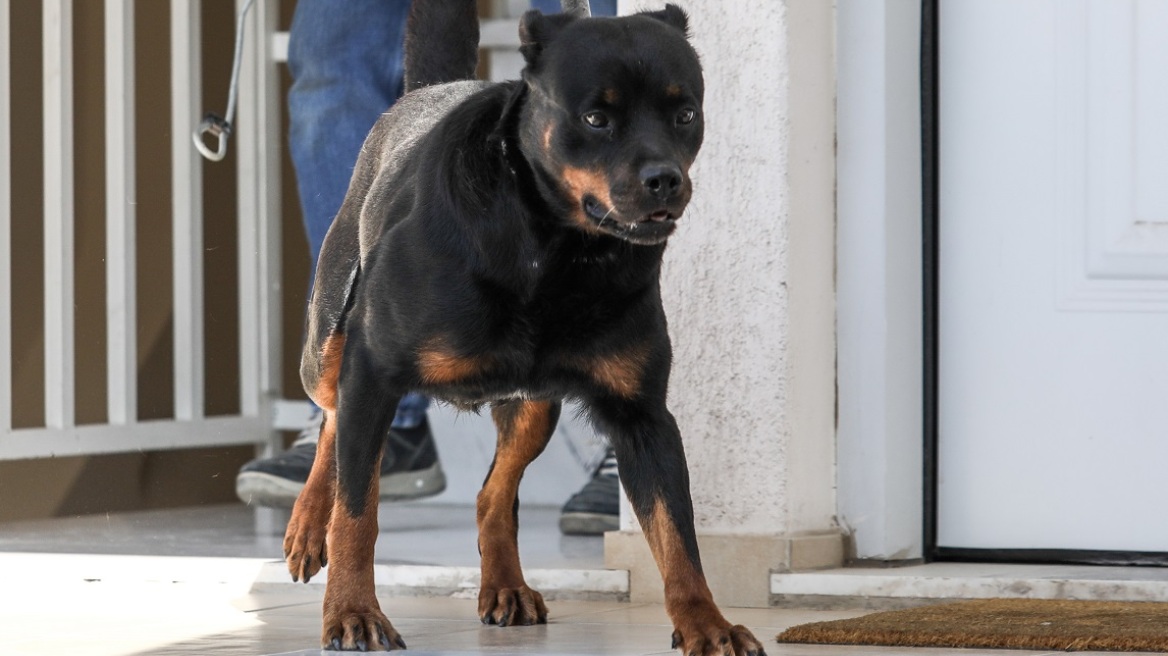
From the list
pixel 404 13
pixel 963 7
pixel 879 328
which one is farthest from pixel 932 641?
pixel 404 13

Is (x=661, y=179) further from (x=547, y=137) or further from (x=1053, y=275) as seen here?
(x=1053, y=275)

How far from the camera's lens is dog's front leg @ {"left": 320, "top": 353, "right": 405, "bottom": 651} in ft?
8.84

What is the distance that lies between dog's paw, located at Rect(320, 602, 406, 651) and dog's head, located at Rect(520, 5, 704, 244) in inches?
27.6

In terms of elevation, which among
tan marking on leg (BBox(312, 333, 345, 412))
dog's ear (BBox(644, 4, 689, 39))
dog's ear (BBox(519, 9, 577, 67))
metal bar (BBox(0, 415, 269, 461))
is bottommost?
metal bar (BBox(0, 415, 269, 461))

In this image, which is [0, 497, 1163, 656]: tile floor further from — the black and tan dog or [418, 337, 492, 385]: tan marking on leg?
[418, 337, 492, 385]: tan marking on leg

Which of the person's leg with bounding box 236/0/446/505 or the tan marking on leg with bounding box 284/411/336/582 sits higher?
the person's leg with bounding box 236/0/446/505

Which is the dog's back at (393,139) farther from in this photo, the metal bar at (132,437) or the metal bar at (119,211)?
the metal bar at (119,211)

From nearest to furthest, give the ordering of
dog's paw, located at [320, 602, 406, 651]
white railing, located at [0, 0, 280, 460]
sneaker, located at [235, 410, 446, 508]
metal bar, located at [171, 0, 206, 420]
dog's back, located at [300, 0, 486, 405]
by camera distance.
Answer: dog's paw, located at [320, 602, 406, 651] → dog's back, located at [300, 0, 486, 405] → sneaker, located at [235, 410, 446, 508] → white railing, located at [0, 0, 280, 460] → metal bar, located at [171, 0, 206, 420]

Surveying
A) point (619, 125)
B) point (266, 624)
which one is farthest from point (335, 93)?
point (619, 125)

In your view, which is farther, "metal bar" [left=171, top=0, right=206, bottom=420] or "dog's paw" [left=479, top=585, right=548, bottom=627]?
"metal bar" [left=171, top=0, right=206, bottom=420]

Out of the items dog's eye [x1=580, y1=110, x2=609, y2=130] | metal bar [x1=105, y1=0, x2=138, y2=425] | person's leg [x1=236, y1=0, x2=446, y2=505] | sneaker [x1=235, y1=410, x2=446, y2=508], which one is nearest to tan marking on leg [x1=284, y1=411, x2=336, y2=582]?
dog's eye [x1=580, y1=110, x2=609, y2=130]

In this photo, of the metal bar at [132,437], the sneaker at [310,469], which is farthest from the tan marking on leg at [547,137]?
the metal bar at [132,437]

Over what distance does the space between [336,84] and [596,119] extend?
87.3 inches

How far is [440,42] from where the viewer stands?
3.39 m
